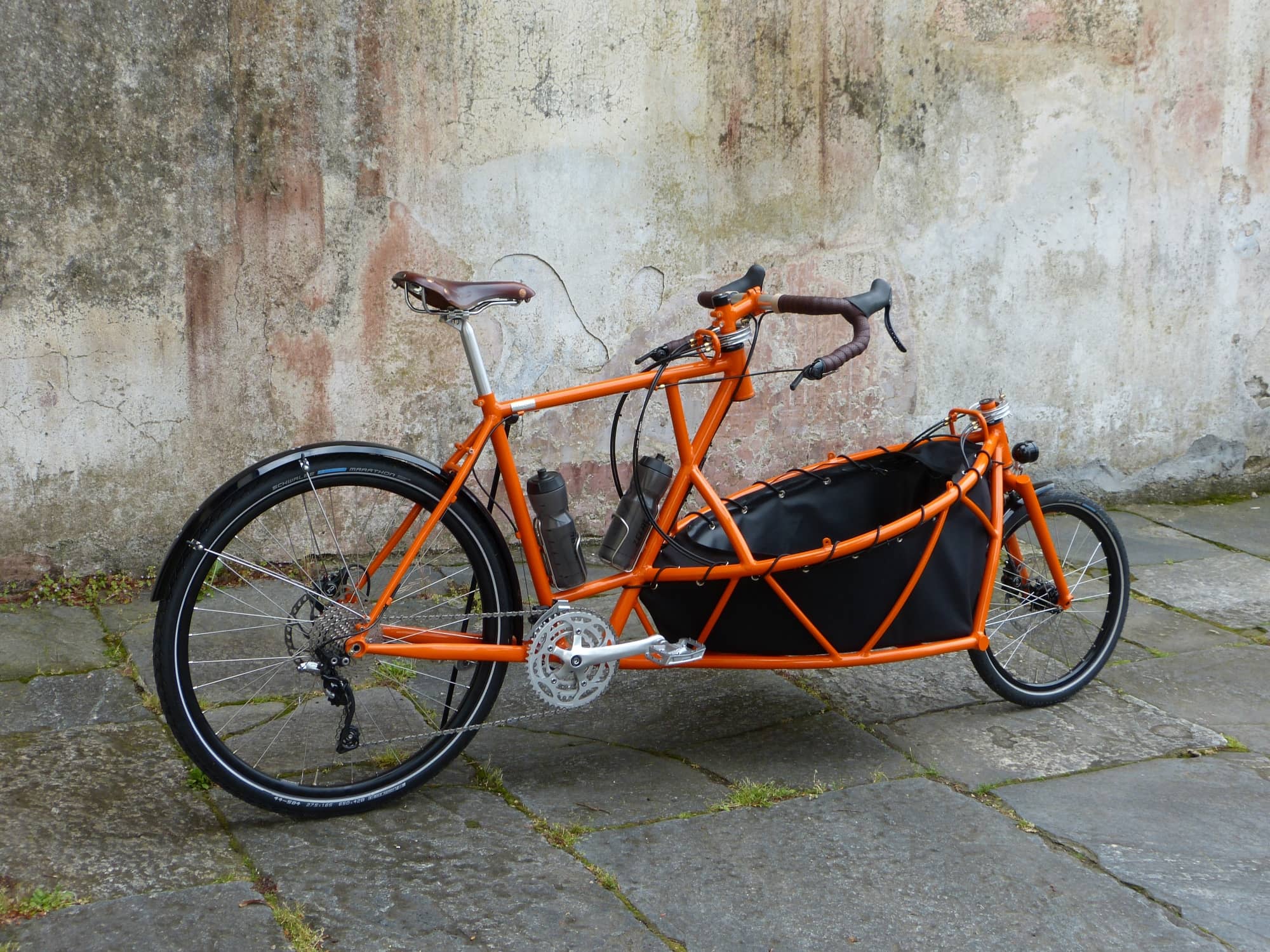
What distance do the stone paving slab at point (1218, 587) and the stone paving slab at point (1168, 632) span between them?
10cm

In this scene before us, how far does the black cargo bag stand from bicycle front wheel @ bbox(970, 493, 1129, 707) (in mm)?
294

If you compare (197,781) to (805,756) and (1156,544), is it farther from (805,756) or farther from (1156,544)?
(1156,544)

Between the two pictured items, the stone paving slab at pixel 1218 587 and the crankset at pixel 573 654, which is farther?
the stone paving slab at pixel 1218 587

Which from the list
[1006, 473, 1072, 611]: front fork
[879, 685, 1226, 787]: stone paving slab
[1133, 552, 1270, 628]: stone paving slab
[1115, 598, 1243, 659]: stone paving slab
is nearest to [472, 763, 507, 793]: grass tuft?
[879, 685, 1226, 787]: stone paving slab

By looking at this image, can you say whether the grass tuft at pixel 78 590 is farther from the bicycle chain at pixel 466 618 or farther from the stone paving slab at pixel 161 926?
the stone paving slab at pixel 161 926

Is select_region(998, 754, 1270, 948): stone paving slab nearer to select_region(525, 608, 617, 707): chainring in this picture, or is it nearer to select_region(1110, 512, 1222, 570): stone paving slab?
select_region(525, 608, 617, 707): chainring

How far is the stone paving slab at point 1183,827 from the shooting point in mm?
2600

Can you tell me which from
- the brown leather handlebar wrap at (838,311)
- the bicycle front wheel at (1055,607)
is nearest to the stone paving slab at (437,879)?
the brown leather handlebar wrap at (838,311)

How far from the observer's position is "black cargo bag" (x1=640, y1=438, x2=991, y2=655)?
10.3ft

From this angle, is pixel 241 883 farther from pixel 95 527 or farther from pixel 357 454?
pixel 95 527

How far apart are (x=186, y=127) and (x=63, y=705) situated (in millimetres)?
1944

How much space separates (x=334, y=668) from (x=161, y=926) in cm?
67

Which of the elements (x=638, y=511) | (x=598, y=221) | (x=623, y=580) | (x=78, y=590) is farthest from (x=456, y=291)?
(x=78, y=590)

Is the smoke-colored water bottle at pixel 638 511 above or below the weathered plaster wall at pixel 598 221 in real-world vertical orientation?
below
